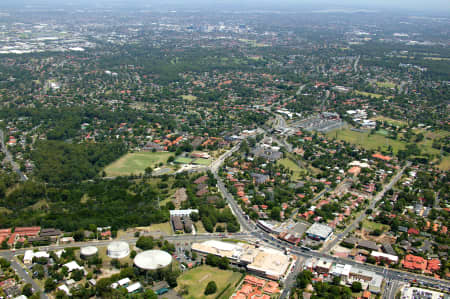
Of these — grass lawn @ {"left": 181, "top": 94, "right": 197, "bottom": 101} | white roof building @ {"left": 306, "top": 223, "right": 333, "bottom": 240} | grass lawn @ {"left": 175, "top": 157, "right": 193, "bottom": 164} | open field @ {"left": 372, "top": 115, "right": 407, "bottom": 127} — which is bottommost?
grass lawn @ {"left": 175, "top": 157, "right": 193, "bottom": 164}

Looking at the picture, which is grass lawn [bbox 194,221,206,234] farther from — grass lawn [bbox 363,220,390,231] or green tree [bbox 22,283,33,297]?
grass lawn [bbox 363,220,390,231]

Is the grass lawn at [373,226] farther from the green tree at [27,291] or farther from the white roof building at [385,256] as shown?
the green tree at [27,291]

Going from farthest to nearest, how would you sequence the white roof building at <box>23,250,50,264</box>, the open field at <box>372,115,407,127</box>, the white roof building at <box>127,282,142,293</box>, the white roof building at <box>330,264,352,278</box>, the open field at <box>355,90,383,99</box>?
1. the open field at <box>355,90,383,99</box>
2. the open field at <box>372,115,407,127</box>
3. the white roof building at <box>23,250,50,264</box>
4. the white roof building at <box>330,264,352,278</box>
5. the white roof building at <box>127,282,142,293</box>

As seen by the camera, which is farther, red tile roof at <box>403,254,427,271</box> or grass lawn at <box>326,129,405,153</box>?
grass lawn at <box>326,129,405,153</box>

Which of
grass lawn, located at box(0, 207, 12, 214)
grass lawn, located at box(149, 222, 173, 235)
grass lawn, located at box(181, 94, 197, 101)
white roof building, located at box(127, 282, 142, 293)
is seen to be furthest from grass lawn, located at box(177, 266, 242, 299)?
grass lawn, located at box(181, 94, 197, 101)

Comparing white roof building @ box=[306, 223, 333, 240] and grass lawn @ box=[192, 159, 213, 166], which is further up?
white roof building @ box=[306, 223, 333, 240]

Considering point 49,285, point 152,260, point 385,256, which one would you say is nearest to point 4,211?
point 49,285

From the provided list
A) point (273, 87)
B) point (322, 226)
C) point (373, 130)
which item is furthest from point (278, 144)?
point (273, 87)
